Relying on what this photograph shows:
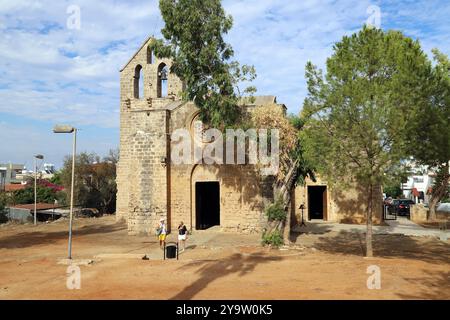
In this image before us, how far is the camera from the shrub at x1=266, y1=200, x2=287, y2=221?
1895 cm

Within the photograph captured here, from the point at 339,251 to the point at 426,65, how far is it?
346 inches

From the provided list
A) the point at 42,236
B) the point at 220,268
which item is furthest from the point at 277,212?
the point at 42,236

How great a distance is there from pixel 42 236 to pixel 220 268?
16.1 metres

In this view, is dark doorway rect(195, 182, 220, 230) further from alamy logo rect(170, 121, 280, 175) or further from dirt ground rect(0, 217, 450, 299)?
dirt ground rect(0, 217, 450, 299)

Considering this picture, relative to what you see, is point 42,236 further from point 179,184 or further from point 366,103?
point 366,103

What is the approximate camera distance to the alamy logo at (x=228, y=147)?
1944 cm

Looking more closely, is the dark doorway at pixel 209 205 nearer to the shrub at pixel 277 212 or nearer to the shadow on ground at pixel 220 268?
the shrub at pixel 277 212

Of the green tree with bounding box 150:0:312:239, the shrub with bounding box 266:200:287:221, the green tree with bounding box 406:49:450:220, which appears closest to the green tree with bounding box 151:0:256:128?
the green tree with bounding box 150:0:312:239

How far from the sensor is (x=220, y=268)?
43.2ft

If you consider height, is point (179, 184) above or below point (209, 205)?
above

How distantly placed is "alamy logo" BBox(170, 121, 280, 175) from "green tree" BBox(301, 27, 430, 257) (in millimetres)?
4195

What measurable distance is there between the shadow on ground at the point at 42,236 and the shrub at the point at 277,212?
12552mm

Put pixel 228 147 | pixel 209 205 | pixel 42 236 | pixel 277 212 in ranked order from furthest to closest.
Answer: pixel 209 205
pixel 42 236
pixel 228 147
pixel 277 212
